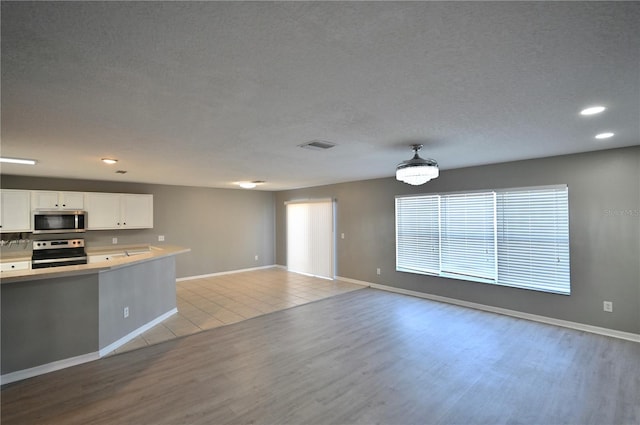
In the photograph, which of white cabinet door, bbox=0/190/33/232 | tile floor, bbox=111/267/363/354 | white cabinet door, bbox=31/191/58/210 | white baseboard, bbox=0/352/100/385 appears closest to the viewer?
white baseboard, bbox=0/352/100/385

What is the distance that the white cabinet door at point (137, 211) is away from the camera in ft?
20.2

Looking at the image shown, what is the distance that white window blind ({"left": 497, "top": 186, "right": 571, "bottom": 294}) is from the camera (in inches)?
163

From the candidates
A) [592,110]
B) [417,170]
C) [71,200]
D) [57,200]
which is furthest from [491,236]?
[57,200]

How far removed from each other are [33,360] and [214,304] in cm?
253

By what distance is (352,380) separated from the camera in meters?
2.77

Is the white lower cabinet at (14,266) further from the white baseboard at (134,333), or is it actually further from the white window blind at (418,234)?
the white window blind at (418,234)

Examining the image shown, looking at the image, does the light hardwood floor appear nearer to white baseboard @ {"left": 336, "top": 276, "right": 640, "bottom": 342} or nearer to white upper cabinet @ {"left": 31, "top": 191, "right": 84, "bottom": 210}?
white baseboard @ {"left": 336, "top": 276, "right": 640, "bottom": 342}

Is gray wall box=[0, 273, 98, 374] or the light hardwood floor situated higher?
gray wall box=[0, 273, 98, 374]

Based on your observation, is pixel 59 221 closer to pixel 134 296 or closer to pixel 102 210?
pixel 102 210

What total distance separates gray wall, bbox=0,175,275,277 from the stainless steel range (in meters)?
0.28

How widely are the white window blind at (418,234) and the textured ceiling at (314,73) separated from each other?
7.61 ft

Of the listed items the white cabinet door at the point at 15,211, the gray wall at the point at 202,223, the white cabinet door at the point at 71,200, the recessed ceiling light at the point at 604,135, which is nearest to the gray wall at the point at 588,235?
the recessed ceiling light at the point at 604,135

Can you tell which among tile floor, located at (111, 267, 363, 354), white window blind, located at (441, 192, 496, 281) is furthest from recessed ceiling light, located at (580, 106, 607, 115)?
tile floor, located at (111, 267, 363, 354)

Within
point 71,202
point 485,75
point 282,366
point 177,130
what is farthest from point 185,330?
point 485,75
